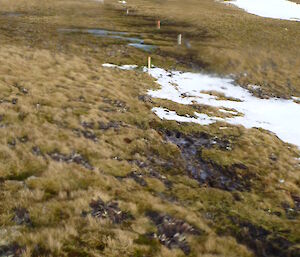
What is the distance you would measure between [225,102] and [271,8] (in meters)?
63.1

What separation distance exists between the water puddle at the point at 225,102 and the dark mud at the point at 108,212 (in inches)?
396

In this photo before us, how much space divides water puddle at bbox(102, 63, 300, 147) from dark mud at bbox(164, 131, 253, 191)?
2.49 m

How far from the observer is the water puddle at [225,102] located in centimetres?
2059

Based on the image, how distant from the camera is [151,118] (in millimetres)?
19000

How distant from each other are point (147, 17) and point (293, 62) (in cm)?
3051

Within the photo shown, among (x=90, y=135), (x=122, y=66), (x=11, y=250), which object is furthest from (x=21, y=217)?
(x=122, y=66)

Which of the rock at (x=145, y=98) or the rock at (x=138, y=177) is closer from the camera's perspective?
the rock at (x=138, y=177)

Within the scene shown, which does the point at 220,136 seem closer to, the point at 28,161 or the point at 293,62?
the point at 28,161

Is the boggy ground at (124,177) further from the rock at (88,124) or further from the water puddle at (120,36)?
the water puddle at (120,36)

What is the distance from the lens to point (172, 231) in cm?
976

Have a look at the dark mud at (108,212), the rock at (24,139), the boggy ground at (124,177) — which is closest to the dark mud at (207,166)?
the boggy ground at (124,177)

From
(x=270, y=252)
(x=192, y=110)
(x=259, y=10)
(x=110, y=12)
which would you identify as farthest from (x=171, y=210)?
(x=259, y=10)

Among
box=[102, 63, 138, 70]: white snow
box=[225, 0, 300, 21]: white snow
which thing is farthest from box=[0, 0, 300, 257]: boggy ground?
box=[225, 0, 300, 21]: white snow

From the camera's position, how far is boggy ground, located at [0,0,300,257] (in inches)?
351
